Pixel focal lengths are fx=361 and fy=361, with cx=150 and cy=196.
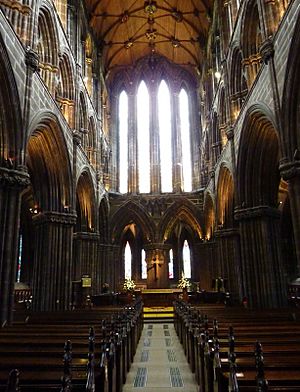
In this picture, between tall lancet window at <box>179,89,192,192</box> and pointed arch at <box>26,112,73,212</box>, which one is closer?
pointed arch at <box>26,112,73,212</box>

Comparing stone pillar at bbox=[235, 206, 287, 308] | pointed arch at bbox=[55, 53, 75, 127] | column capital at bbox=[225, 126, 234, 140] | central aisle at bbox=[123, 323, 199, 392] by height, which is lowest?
central aisle at bbox=[123, 323, 199, 392]

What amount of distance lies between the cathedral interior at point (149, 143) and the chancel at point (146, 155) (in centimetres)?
7

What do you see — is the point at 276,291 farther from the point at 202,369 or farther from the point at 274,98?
the point at 202,369

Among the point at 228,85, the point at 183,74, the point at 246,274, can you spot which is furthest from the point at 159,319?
the point at 183,74

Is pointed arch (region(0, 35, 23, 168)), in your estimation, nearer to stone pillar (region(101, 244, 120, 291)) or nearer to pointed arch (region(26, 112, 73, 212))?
pointed arch (region(26, 112, 73, 212))

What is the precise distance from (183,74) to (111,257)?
17.0 m

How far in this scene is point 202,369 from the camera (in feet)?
19.0

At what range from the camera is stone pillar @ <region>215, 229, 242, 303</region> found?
20406mm

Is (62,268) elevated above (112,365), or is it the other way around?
(62,268)

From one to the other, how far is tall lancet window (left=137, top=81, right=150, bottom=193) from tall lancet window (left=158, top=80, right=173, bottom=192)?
1122 mm

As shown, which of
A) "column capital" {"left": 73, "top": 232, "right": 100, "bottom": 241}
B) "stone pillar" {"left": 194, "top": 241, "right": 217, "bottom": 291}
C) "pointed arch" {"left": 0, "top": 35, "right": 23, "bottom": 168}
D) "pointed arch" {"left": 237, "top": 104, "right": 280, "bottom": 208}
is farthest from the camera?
"stone pillar" {"left": 194, "top": 241, "right": 217, "bottom": 291}

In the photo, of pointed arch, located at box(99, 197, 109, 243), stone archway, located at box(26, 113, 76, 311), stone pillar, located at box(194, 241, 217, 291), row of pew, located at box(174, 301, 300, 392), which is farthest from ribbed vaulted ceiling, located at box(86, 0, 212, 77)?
row of pew, located at box(174, 301, 300, 392)

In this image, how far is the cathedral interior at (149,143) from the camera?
10703mm

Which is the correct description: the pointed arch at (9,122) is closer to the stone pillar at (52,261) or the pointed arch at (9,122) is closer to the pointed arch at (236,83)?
the stone pillar at (52,261)
